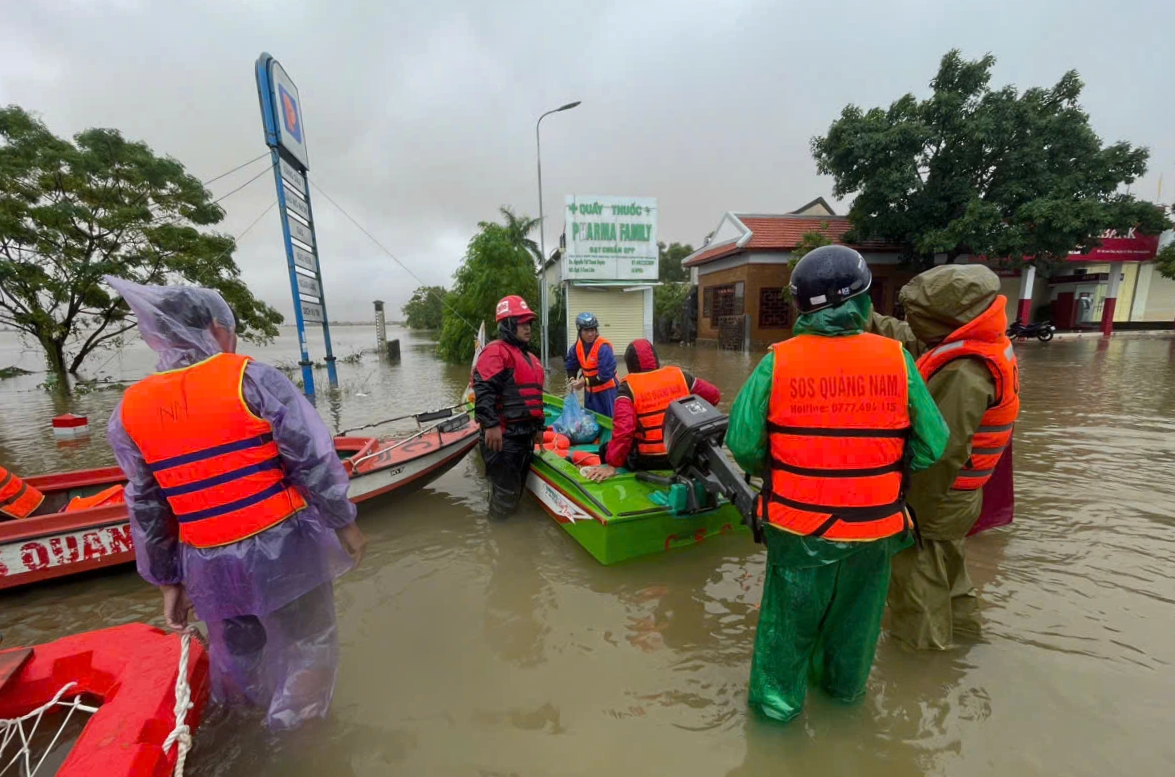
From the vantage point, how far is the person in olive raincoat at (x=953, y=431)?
219cm

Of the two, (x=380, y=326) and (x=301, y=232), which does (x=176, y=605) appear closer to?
(x=301, y=232)

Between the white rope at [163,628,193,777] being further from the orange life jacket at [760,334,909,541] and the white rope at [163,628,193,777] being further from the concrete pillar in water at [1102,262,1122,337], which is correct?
the concrete pillar in water at [1102,262,1122,337]

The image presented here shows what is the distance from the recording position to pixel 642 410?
12.0 ft

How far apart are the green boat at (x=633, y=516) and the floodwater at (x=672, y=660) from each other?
23 centimetres

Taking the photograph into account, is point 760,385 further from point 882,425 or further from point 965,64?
point 965,64

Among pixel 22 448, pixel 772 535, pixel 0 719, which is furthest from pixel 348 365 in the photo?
pixel 772 535

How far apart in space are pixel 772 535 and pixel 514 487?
2950 millimetres

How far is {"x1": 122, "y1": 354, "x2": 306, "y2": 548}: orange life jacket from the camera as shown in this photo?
1.69 metres

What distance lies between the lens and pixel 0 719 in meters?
1.90

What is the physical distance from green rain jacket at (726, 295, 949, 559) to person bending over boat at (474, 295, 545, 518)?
2.55 m

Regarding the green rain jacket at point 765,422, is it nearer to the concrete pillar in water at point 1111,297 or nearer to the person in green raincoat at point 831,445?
the person in green raincoat at point 831,445

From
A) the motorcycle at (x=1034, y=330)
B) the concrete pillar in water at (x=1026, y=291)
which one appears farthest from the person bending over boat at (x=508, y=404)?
the concrete pillar in water at (x=1026, y=291)

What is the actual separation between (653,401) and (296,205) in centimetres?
677

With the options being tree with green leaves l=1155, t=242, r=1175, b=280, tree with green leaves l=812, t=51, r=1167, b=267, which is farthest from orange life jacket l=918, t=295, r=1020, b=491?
tree with green leaves l=1155, t=242, r=1175, b=280
